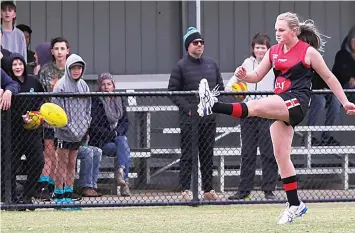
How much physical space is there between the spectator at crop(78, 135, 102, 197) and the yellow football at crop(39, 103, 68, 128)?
0.79 m

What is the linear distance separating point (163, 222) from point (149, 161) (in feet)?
11.7

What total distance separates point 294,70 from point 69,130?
328 cm

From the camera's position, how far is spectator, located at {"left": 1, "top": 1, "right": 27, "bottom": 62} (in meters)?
12.0

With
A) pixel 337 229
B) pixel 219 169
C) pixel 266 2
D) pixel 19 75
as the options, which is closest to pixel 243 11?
pixel 266 2

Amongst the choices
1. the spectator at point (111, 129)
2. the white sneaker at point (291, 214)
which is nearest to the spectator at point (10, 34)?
the spectator at point (111, 129)

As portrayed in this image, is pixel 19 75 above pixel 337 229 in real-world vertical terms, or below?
above

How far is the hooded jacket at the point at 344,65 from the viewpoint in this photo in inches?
531

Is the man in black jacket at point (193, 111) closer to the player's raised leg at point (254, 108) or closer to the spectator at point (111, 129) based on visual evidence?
the spectator at point (111, 129)

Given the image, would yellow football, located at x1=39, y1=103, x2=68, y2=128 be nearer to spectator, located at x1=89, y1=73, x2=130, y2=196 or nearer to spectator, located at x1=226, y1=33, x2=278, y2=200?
spectator, located at x1=89, y1=73, x2=130, y2=196

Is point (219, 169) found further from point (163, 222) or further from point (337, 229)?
point (337, 229)

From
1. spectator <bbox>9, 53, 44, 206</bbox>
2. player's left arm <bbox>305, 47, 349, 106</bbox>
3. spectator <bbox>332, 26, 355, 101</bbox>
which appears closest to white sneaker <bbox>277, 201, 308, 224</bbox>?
player's left arm <bbox>305, 47, 349, 106</bbox>

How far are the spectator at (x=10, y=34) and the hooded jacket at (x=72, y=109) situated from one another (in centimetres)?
126

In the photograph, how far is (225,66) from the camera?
1449cm

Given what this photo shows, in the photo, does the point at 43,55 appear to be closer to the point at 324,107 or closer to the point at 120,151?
the point at 120,151
